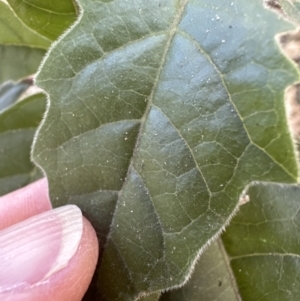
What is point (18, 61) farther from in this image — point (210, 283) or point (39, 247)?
point (210, 283)

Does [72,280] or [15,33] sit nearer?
[72,280]

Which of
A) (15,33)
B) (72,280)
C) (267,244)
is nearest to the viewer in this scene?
(72,280)

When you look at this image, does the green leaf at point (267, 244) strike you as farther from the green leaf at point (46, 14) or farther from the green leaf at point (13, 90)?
the green leaf at point (13, 90)

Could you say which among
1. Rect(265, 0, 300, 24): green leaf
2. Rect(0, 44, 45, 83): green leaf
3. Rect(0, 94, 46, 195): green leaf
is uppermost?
Rect(265, 0, 300, 24): green leaf

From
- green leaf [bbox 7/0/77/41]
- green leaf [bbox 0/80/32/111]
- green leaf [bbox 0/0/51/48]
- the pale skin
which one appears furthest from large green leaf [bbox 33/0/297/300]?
green leaf [bbox 0/80/32/111]

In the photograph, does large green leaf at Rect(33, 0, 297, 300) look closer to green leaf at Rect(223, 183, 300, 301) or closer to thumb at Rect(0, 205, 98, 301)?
thumb at Rect(0, 205, 98, 301)

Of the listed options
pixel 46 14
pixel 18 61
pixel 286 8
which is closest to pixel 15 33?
pixel 18 61

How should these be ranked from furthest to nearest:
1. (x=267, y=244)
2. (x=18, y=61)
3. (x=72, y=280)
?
(x=18, y=61) → (x=267, y=244) → (x=72, y=280)
